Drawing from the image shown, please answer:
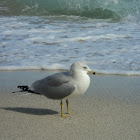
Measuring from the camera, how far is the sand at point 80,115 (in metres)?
3.07

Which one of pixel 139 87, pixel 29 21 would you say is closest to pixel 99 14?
pixel 29 21

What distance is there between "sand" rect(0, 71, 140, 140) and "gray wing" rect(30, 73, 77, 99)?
0.81ft

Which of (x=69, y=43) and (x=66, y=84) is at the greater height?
(x=66, y=84)

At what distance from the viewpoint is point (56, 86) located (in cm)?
351

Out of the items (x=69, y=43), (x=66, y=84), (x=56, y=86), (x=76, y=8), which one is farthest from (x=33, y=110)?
(x=76, y=8)

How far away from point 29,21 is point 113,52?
15.0 ft

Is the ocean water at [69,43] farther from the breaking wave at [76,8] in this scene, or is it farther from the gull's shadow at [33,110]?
the gull's shadow at [33,110]

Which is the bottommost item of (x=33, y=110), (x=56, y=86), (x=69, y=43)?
(x=69, y=43)

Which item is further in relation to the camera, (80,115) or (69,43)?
(69,43)

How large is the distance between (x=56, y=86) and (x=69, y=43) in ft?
12.3

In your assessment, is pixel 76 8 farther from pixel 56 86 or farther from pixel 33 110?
pixel 56 86

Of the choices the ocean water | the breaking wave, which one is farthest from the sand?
the breaking wave

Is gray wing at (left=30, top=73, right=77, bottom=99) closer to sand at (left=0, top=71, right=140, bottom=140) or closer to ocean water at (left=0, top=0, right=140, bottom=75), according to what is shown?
sand at (left=0, top=71, right=140, bottom=140)

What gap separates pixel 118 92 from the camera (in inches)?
172
